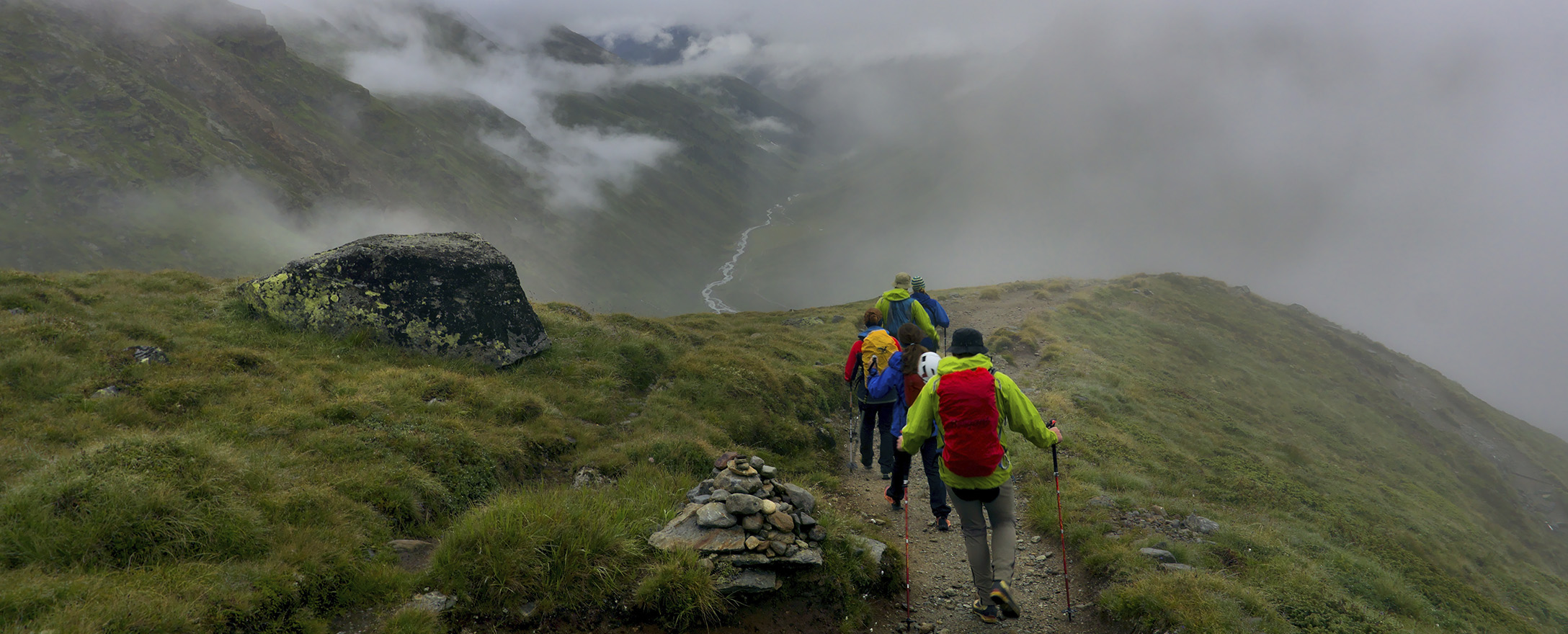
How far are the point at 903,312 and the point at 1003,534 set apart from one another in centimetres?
806

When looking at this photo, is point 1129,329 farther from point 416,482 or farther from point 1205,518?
point 416,482

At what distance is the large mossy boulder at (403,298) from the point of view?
15.0 metres

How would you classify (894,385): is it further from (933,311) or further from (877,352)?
(933,311)

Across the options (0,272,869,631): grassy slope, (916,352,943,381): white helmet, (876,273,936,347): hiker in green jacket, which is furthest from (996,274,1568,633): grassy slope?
(0,272,869,631): grassy slope

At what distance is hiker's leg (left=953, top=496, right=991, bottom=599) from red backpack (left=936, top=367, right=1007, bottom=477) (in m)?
0.52

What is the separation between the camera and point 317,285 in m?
15.1

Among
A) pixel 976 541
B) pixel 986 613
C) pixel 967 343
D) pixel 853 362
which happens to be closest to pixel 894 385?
pixel 853 362

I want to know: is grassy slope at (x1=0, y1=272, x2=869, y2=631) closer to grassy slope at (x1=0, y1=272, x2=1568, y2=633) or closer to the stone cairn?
grassy slope at (x1=0, y1=272, x2=1568, y2=633)

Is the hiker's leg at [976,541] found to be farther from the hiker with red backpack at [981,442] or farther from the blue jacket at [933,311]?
the blue jacket at [933,311]

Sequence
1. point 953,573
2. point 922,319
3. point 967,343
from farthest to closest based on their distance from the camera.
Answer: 1. point 922,319
2. point 953,573
3. point 967,343

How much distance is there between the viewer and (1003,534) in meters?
8.69

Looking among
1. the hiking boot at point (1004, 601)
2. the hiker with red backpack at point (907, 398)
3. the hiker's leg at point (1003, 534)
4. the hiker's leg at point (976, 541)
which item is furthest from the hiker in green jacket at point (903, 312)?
the hiking boot at point (1004, 601)

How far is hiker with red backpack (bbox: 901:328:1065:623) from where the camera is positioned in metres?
8.31

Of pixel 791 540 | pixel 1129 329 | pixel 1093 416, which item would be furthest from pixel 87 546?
pixel 1129 329
